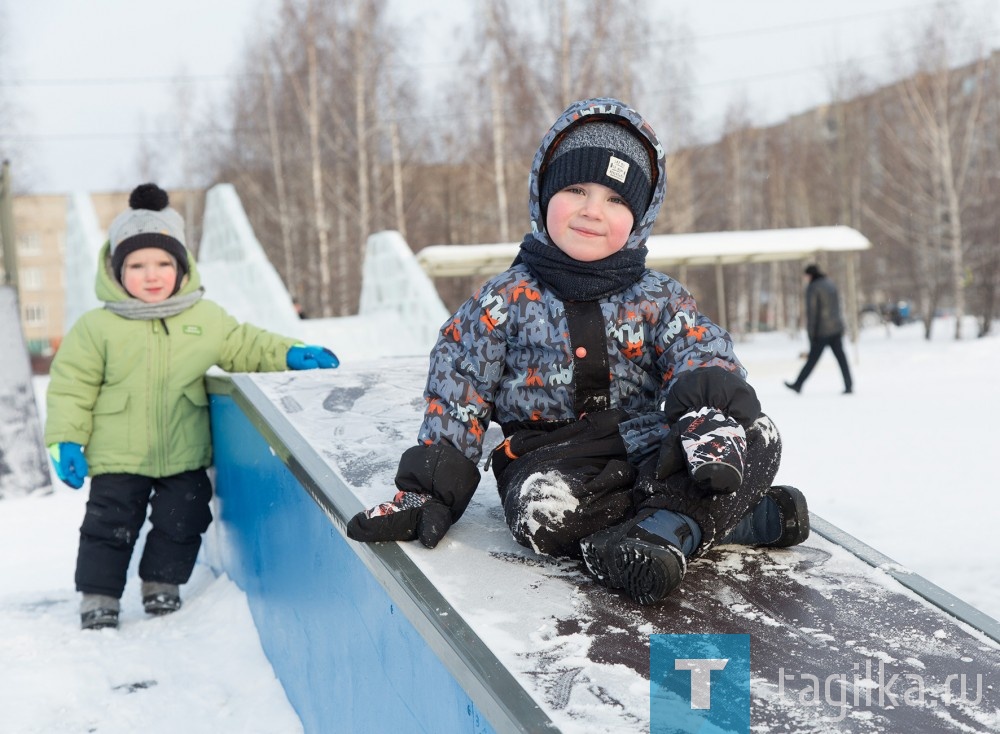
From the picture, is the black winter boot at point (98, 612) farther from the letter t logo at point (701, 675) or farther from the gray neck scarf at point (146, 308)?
the letter t logo at point (701, 675)

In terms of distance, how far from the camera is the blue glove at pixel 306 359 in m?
3.59

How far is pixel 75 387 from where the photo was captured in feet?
10.5

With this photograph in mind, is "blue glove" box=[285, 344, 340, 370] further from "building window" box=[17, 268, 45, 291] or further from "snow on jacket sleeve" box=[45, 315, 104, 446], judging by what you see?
"building window" box=[17, 268, 45, 291]

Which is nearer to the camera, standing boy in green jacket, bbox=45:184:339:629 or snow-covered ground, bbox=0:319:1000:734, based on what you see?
snow-covered ground, bbox=0:319:1000:734

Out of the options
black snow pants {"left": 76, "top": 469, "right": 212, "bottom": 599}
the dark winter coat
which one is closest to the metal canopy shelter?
the dark winter coat

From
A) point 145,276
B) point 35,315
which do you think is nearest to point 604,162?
point 145,276

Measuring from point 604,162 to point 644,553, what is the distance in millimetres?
858

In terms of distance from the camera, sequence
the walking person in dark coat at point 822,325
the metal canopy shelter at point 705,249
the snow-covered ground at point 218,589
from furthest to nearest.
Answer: the metal canopy shelter at point 705,249, the walking person in dark coat at point 822,325, the snow-covered ground at point 218,589

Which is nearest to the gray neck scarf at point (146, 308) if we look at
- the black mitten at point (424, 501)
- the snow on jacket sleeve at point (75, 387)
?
the snow on jacket sleeve at point (75, 387)

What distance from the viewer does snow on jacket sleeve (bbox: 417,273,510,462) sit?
191 centimetres

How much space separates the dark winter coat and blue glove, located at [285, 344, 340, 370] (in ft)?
24.3

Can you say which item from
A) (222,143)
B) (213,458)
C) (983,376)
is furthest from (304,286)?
(213,458)

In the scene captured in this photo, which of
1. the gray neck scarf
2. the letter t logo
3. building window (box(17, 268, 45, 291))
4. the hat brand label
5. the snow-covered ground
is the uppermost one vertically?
building window (box(17, 268, 45, 291))

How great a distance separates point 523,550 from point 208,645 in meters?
1.51
